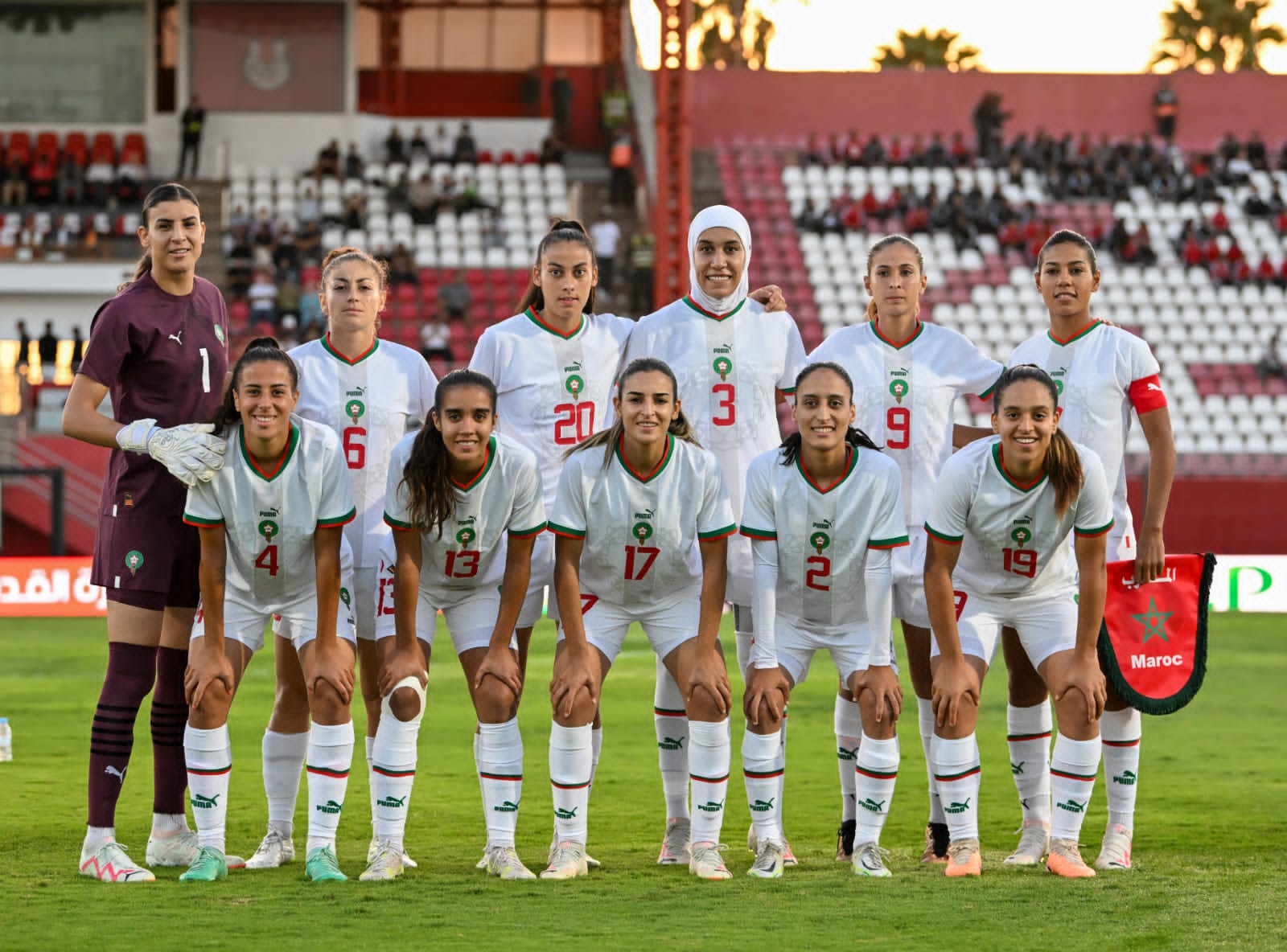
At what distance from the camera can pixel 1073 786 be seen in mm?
5977

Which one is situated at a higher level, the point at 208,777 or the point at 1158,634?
the point at 1158,634

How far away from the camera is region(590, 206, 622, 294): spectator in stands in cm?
2700

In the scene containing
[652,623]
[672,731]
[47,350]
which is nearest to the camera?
[652,623]

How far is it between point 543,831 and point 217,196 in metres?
22.7

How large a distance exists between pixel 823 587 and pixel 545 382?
127 centimetres

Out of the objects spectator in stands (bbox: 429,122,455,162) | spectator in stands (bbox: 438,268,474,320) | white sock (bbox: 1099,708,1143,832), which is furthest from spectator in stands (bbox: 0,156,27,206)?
white sock (bbox: 1099,708,1143,832)

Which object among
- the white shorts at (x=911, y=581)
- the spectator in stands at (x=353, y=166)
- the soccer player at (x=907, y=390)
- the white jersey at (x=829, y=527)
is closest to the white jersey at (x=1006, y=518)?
the white jersey at (x=829, y=527)

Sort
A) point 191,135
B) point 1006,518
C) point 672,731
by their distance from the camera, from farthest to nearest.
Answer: point 191,135
point 672,731
point 1006,518

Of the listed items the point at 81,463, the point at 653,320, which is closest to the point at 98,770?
the point at 653,320

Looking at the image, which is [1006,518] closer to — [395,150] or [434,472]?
[434,472]

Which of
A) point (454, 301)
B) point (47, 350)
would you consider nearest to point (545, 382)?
point (47, 350)

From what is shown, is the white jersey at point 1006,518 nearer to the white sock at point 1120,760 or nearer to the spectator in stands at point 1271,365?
the white sock at point 1120,760

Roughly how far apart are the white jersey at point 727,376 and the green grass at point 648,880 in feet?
4.22

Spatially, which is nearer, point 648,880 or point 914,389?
point 648,880
